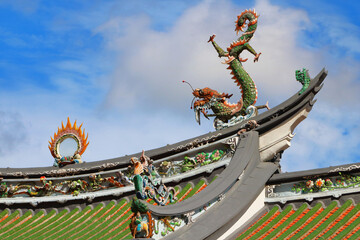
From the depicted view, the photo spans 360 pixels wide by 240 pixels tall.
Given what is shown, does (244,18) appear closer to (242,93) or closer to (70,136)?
(242,93)

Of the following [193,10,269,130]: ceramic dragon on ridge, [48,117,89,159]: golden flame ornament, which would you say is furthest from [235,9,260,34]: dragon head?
[48,117,89,159]: golden flame ornament

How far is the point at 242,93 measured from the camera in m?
13.9

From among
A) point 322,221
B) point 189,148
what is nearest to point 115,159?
point 189,148

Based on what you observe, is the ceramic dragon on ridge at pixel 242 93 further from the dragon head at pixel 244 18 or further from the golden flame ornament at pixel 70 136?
the golden flame ornament at pixel 70 136

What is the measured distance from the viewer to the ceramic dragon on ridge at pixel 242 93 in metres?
13.6

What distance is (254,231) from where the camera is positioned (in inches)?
450

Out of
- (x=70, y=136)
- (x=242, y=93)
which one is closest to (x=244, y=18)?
(x=242, y=93)

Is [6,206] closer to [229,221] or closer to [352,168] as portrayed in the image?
[229,221]

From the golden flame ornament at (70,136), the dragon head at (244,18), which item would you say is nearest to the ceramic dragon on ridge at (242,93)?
the dragon head at (244,18)

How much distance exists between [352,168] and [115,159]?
5.27 m

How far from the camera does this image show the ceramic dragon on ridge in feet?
44.7

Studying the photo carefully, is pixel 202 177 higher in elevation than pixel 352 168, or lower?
higher

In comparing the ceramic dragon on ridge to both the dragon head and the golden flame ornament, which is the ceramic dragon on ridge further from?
the golden flame ornament

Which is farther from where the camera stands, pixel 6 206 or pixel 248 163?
pixel 6 206
